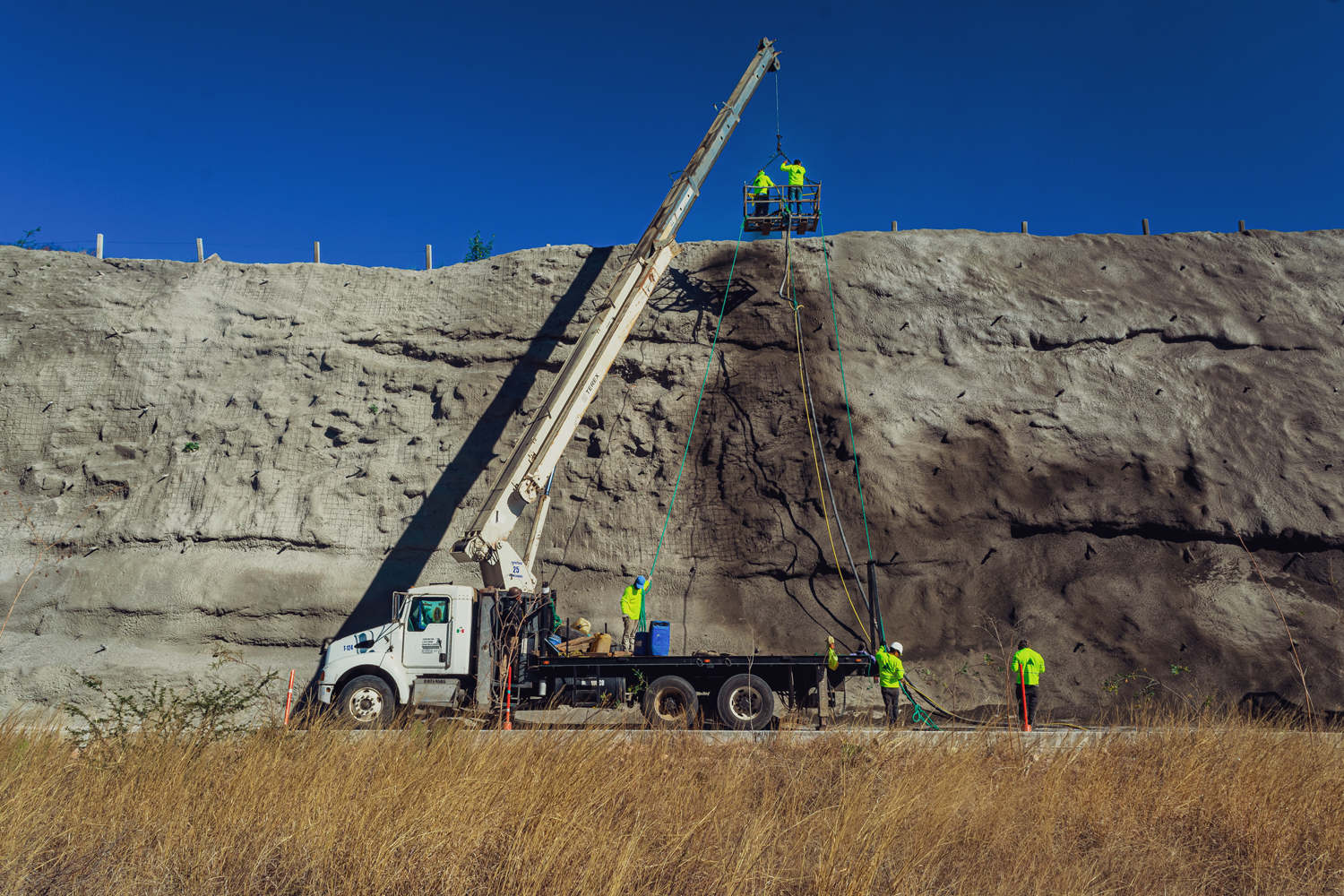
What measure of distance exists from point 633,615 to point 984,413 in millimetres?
11631

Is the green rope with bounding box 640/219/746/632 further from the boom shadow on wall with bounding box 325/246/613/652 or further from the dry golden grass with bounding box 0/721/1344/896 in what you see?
the dry golden grass with bounding box 0/721/1344/896

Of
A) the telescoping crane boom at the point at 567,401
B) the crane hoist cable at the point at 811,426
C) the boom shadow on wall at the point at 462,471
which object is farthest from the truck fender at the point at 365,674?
the crane hoist cable at the point at 811,426

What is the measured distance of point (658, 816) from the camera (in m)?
5.01

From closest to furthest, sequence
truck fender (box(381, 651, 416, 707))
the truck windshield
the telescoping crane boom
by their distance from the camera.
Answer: truck fender (box(381, 651, 416, 707)) < the truck windshield < the telescoping crane boom

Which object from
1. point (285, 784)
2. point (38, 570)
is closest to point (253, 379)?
point (38, 570)

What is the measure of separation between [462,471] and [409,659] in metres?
8.02

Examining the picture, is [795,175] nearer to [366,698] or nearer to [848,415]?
[848,415]

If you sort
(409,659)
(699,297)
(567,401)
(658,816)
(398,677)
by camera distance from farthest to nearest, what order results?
(699,297) → (567,401) → (409,659) → (398,677) → (658,816)

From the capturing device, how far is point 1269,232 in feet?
78.1

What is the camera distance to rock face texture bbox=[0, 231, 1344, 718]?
17.8m

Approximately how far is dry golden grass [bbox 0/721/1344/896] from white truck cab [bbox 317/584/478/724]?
19.9ft

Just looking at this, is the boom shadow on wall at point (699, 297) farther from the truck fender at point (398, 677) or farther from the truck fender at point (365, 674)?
the truck fender at point (365, 674)

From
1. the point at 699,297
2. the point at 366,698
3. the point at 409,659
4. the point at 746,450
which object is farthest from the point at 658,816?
the point at 699,297

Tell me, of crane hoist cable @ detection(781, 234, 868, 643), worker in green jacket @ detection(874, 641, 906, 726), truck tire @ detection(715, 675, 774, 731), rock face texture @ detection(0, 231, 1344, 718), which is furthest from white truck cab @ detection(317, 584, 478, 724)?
crane hoist cable @ detection(781, 234, 868, 643)
